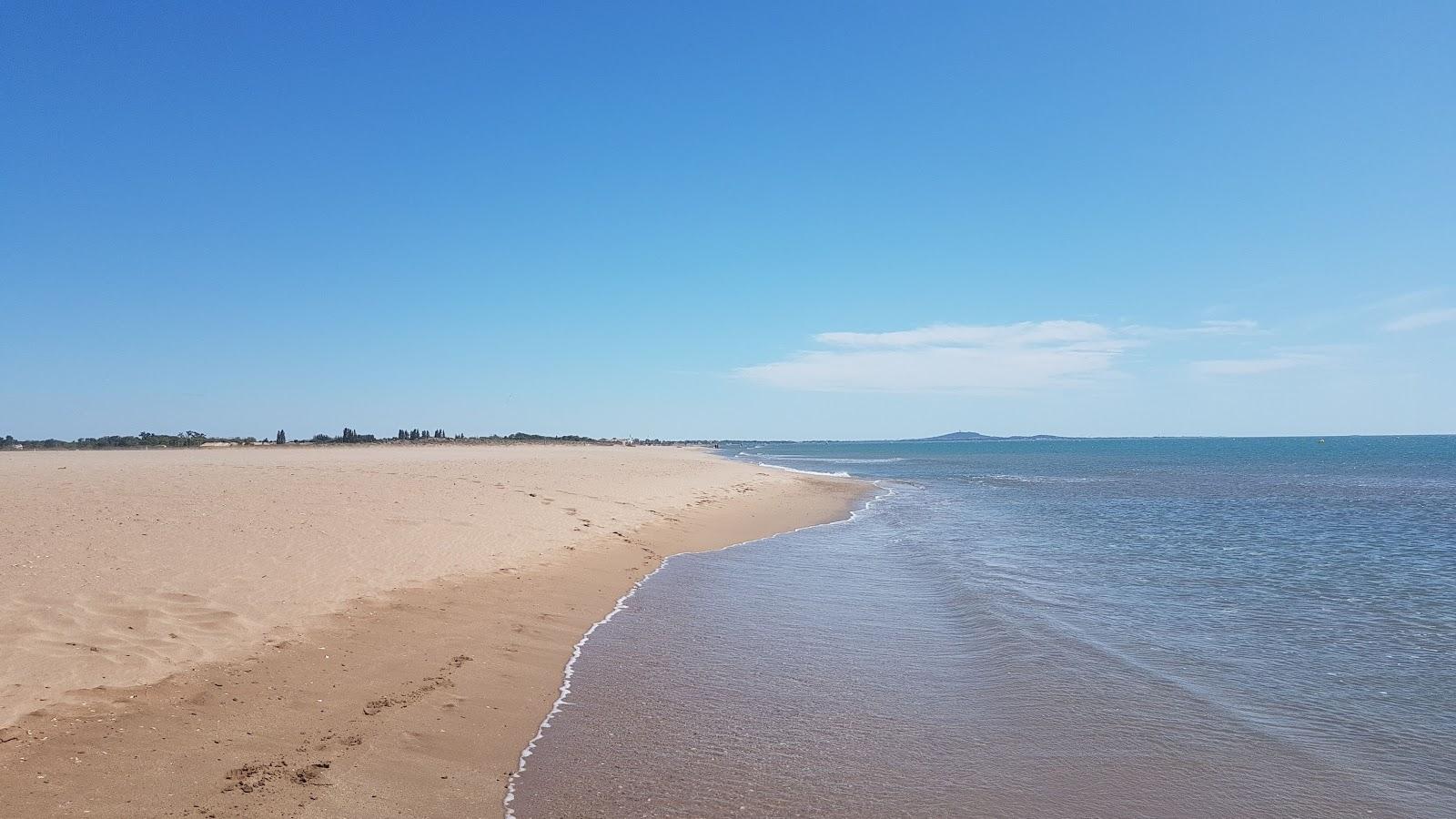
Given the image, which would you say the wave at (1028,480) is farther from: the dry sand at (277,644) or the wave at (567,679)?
the dry sand at (277,644)

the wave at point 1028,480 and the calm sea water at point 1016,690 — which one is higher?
the wave at point 1028,480

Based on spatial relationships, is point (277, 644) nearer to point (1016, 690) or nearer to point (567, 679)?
point (567, 679)

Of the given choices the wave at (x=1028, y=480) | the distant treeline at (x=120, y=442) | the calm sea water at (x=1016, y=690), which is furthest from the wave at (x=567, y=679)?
the distant treeline at (x=120, y=442)

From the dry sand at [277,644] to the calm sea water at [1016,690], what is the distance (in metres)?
0.91

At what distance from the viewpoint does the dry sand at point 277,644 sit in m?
5.46

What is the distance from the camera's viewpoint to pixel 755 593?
13.9 metres

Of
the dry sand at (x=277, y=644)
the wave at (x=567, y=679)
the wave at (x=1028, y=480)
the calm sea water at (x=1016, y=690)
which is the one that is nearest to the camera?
the dry sand at (x=277, y=644)

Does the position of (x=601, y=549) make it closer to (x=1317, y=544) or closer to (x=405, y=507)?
(x=405, y=507)

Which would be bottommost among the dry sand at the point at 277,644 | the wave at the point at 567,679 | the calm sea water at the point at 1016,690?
the calm sea water at the point at 1016,690

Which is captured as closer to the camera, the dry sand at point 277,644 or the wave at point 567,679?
the dry sand at point 277,644

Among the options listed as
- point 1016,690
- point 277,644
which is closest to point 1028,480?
point 1016,690

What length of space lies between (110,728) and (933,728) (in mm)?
7010

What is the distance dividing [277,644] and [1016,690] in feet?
26.9

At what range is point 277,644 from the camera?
27.4 feet
